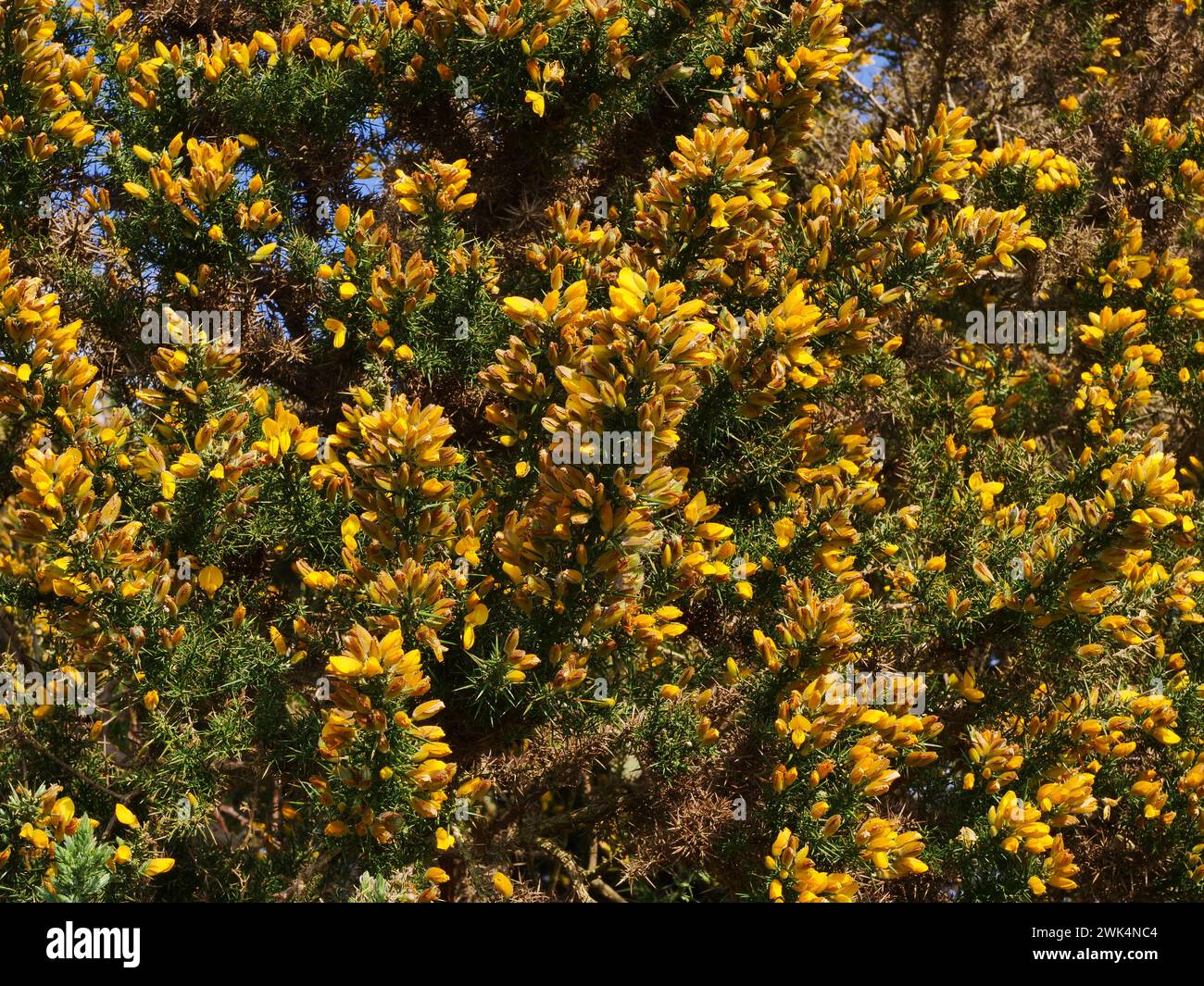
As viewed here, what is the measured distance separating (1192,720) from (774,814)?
58.5 inches

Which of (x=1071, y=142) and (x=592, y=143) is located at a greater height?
(x=1071, y=142)

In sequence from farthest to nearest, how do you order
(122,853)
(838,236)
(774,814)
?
(838,236)
(774,814)
(122,853)

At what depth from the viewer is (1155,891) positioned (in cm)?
320

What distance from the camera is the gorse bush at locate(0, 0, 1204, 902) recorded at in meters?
2.34

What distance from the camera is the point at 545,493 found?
2273mm

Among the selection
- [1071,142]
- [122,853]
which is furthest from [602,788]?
[1071,142]

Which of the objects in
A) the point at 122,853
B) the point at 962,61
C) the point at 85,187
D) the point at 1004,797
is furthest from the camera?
the point at 962,61

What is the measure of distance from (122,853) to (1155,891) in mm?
2851

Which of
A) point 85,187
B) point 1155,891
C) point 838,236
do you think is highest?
point 85,187

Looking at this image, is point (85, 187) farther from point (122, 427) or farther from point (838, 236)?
point (838, 236)

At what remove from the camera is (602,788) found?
3.45 meters

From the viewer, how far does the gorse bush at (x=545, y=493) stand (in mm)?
2342

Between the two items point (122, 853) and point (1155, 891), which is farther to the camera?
point (1155, 891)

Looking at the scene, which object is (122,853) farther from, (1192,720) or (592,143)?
(1192,720)
